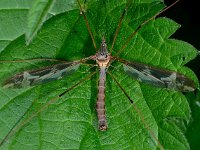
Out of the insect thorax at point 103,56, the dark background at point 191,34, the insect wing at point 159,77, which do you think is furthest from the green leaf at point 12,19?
the dark background at point 191,34

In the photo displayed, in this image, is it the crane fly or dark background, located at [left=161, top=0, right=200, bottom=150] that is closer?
the crane fly

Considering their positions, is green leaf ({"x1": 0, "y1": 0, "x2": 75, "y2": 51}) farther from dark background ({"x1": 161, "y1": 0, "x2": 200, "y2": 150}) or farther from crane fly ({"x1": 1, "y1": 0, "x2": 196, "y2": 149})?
dark background ({"x1": 161, "y1": 0, "x2": 200, "y2": 150})

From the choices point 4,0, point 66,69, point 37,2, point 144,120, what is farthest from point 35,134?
point 37,2

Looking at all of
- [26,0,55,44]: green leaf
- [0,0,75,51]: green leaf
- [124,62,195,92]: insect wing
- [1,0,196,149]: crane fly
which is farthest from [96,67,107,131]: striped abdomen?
[26,0,55,44]: green leaf

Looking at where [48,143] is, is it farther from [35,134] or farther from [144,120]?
[144,120]

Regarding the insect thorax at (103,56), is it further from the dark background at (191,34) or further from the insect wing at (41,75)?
Answer: the dark background at (191,34)

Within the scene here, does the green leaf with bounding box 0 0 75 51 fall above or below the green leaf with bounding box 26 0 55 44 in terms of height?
above
